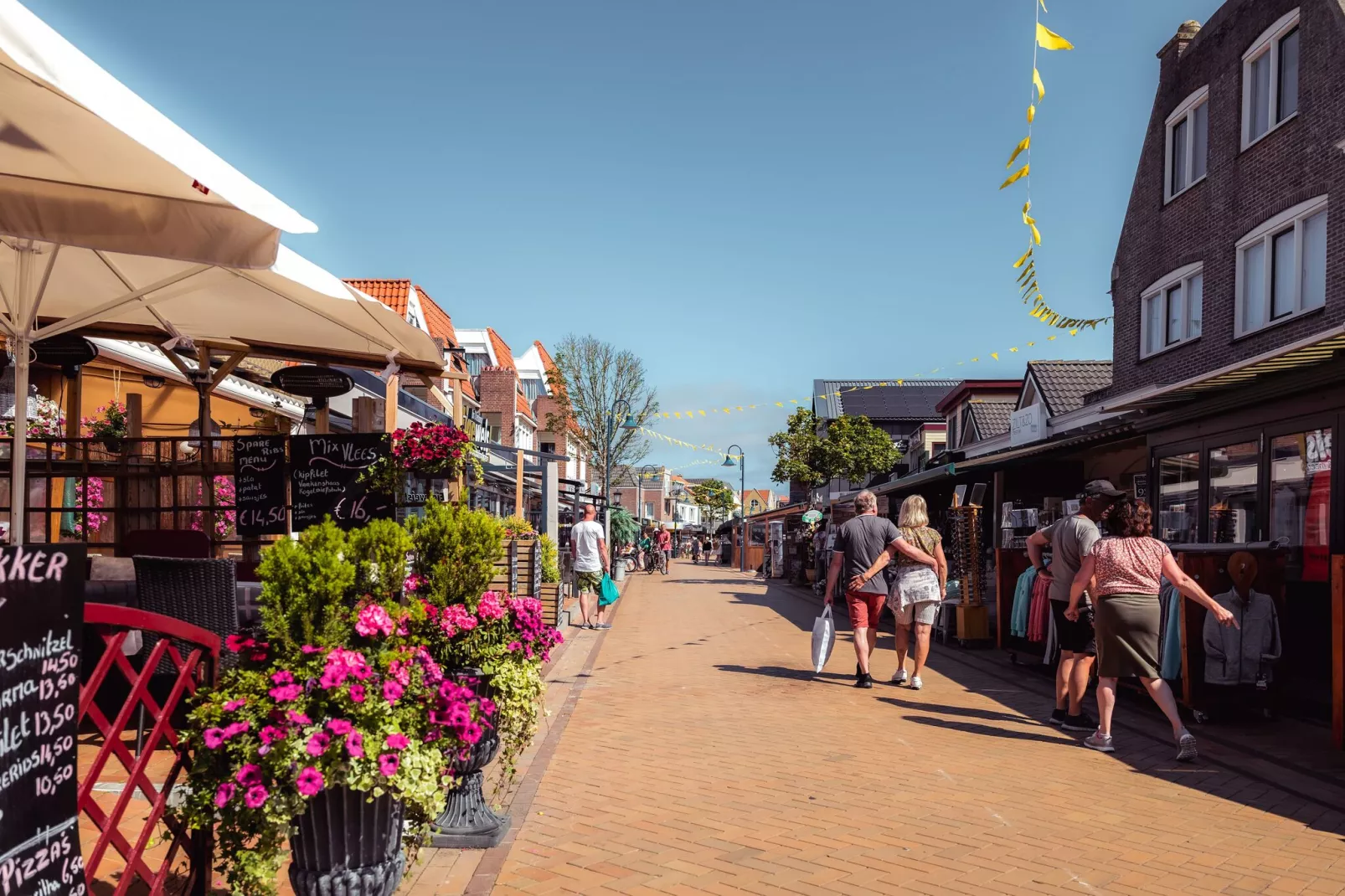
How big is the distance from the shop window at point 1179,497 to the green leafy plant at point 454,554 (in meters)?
9.22

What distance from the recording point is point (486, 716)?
4.14 meters

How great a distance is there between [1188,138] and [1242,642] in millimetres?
12933

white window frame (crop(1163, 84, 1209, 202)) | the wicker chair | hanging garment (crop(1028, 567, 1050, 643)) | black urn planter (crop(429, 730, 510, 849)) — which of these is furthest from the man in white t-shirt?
white window frame (crop(1163, 84, 1209, 202))

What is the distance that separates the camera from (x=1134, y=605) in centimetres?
634

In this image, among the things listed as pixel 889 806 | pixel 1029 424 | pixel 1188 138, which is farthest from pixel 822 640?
pixel 1029 424

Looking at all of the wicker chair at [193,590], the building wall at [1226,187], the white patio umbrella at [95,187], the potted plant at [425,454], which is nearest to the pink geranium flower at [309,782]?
the white patio umbrella at [95,187]

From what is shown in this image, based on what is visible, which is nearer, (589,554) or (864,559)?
(864,559)

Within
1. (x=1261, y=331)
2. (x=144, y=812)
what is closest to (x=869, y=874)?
(x=144, y=812)

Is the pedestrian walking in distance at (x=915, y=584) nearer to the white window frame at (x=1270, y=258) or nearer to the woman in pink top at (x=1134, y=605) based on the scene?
the woman in pink top at (x=1134, y=605)

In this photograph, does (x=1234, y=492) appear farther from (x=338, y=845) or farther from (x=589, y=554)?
(x=338, y=845)

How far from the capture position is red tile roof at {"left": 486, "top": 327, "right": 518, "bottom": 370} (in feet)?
156

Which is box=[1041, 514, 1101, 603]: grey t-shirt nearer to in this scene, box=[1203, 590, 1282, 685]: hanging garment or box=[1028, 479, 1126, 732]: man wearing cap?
box=[1028, 479, 1126, 732]: man wearing cap

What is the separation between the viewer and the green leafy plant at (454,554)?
448cm

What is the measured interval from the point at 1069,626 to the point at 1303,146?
1032 cm
